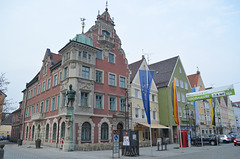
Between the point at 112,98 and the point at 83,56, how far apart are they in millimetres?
7390

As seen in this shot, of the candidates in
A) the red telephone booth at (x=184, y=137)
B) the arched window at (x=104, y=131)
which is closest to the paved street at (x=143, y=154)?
the red telephone booth at (x=184, y=137)

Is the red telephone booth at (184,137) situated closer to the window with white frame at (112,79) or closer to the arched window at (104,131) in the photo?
the arched window at (104,131)

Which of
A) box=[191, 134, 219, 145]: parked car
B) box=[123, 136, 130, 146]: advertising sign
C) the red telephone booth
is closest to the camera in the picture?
box=[123, 136, 130, 146]: advertising sign

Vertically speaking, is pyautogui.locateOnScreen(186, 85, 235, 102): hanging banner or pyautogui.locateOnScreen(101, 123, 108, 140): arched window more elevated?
pyautogui.locateOnScreen(186, 85, 235, 102): hanging banner

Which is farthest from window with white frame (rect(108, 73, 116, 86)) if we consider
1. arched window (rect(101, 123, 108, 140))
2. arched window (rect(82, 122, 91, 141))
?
arched window (rect(82, 122, 91, 141))

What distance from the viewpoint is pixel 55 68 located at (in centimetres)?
3052

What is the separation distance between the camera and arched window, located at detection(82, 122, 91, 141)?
24288mm

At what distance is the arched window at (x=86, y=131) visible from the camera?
24.3m

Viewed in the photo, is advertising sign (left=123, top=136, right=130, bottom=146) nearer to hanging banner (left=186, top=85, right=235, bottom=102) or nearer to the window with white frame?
hanging banner (left=186, top=85, right=235, bottom=102)

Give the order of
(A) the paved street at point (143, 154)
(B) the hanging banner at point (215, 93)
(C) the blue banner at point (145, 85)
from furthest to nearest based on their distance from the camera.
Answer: (B) the hanging banner at point (215, 93), (C) the blue banner at point (145, 85), (A) the paved street at point (143, 154)

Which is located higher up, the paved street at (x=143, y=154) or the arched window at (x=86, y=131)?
the arched window at (x=86, y=131)

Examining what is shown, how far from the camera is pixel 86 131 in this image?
24.7 meters

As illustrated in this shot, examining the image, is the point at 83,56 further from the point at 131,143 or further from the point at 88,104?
the point at 131,143

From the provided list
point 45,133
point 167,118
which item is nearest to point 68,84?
point 45,133
